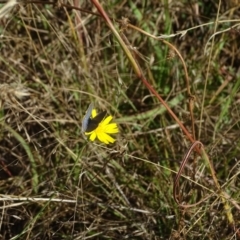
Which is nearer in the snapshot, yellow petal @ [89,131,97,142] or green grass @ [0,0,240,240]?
yellow petal @ [89,131,97,142]

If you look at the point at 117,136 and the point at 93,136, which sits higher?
the point at 93,136

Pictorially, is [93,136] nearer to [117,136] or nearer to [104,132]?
[104,132]

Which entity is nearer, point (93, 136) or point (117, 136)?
point (93, 136)

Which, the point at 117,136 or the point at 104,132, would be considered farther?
the point at 117,136

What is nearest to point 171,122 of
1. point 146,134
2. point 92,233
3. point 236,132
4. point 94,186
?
point 146,134

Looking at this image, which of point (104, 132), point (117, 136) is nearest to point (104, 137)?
point (104, 132)

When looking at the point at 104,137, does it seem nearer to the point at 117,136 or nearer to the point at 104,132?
the point at 104,132

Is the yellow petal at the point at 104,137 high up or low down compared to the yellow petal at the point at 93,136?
down

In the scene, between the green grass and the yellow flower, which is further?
the green grass

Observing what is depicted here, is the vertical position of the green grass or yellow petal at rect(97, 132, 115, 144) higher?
Result: yellow petal at rect(97, 132, 115, 144)

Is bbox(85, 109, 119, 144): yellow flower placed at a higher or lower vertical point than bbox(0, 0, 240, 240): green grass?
higher

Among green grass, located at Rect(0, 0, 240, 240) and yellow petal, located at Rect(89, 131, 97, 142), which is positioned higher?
yellow petal, located at Rect(89, 131, 97, 142)

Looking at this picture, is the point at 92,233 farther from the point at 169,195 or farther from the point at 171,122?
the point at 171,122
